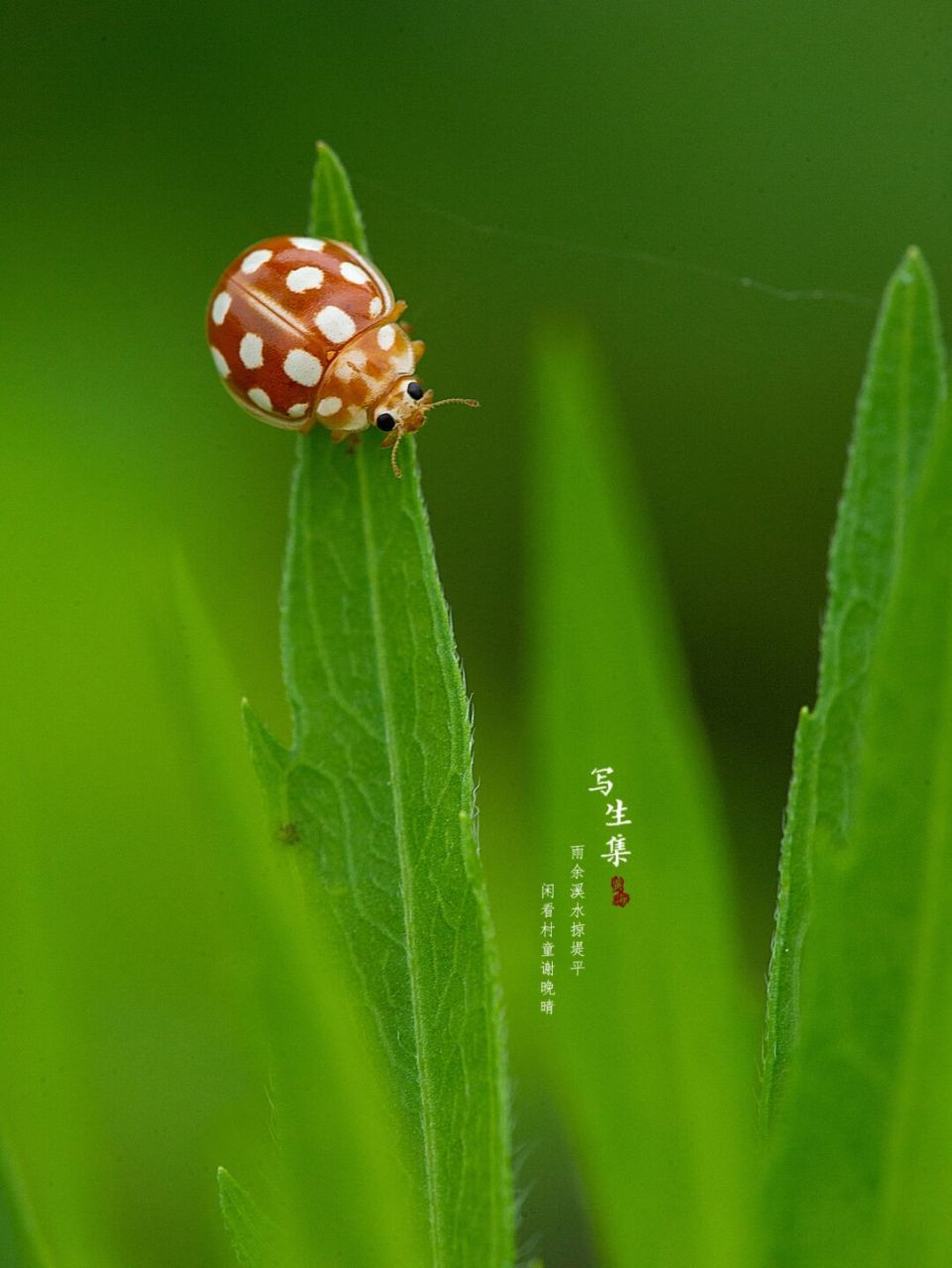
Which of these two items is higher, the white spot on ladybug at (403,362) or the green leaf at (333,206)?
the white spot on ladybug at (403,362)

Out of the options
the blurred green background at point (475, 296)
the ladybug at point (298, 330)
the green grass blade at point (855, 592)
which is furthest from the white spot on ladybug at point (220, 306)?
the green grass blade at point (855, 592)

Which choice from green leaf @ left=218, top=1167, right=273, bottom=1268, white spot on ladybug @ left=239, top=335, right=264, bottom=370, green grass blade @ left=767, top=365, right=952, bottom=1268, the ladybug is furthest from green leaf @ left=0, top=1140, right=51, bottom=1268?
white spot on ladybug @ left=239, top=335, right=264, bottom=370

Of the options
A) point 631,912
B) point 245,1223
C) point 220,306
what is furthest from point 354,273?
point 245,1223

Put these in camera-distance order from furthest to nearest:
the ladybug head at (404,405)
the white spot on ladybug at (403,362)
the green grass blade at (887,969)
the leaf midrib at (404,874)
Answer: the white spot on ladybug at (403,362), the ladybug head at (404,405), the leaf midrib at (404,874), the green grass blade at (887,969)

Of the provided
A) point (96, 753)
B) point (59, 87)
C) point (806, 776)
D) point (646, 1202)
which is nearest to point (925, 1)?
point (59, 87)

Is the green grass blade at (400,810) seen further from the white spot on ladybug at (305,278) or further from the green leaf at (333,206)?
the white spot on ladybug at (305,278)

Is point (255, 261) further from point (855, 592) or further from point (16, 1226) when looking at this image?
point (16, 1226)

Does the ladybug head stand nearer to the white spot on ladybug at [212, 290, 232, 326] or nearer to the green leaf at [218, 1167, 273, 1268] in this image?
the white spot on ladybug at [212, 290, 232, 326]
